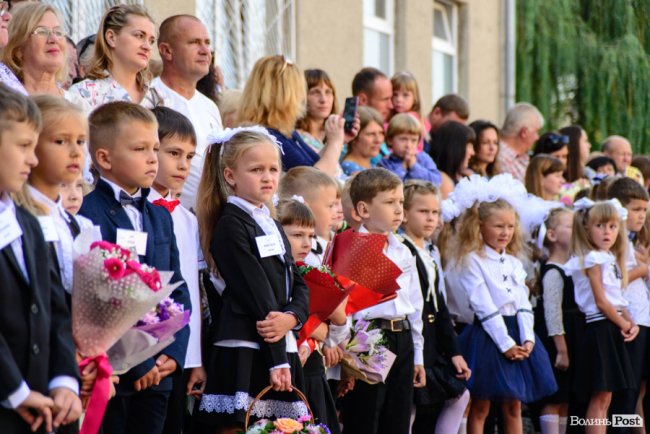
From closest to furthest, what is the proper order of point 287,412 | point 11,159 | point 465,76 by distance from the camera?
point 11,159 → point 287,412 → point 465,76

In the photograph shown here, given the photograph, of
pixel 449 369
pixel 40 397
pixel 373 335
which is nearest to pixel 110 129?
pixel 40 397

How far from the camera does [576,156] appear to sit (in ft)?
34.5

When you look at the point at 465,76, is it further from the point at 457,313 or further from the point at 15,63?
the point at 15,63

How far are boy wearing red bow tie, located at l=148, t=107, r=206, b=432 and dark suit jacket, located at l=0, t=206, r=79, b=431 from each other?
142 centimetres

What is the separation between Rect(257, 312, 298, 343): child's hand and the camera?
5.07 meters

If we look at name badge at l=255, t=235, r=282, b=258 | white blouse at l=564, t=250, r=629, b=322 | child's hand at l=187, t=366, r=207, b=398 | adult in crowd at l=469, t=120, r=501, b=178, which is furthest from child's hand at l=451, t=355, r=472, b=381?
adult in crowd at l=469, t=120, r=501, b=178

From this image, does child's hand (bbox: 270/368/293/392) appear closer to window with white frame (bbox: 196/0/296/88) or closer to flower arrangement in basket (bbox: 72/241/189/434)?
flower arrangement in basket (bbox: 72/241/189/434)

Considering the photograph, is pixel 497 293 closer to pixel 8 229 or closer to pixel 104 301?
pixel 104 301

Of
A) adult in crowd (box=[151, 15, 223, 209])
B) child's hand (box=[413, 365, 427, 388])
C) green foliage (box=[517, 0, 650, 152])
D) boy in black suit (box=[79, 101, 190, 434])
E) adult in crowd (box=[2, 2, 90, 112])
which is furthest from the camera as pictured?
green foliage (box=[517, 0, 650, 152])

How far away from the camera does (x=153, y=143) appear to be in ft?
15.5

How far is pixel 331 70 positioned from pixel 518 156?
2.24 metres

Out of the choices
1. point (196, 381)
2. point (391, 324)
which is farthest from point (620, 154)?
point (196, 381)

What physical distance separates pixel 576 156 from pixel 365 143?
3.22 m

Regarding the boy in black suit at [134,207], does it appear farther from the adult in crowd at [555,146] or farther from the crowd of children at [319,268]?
the adult in crowd at [555,146]
